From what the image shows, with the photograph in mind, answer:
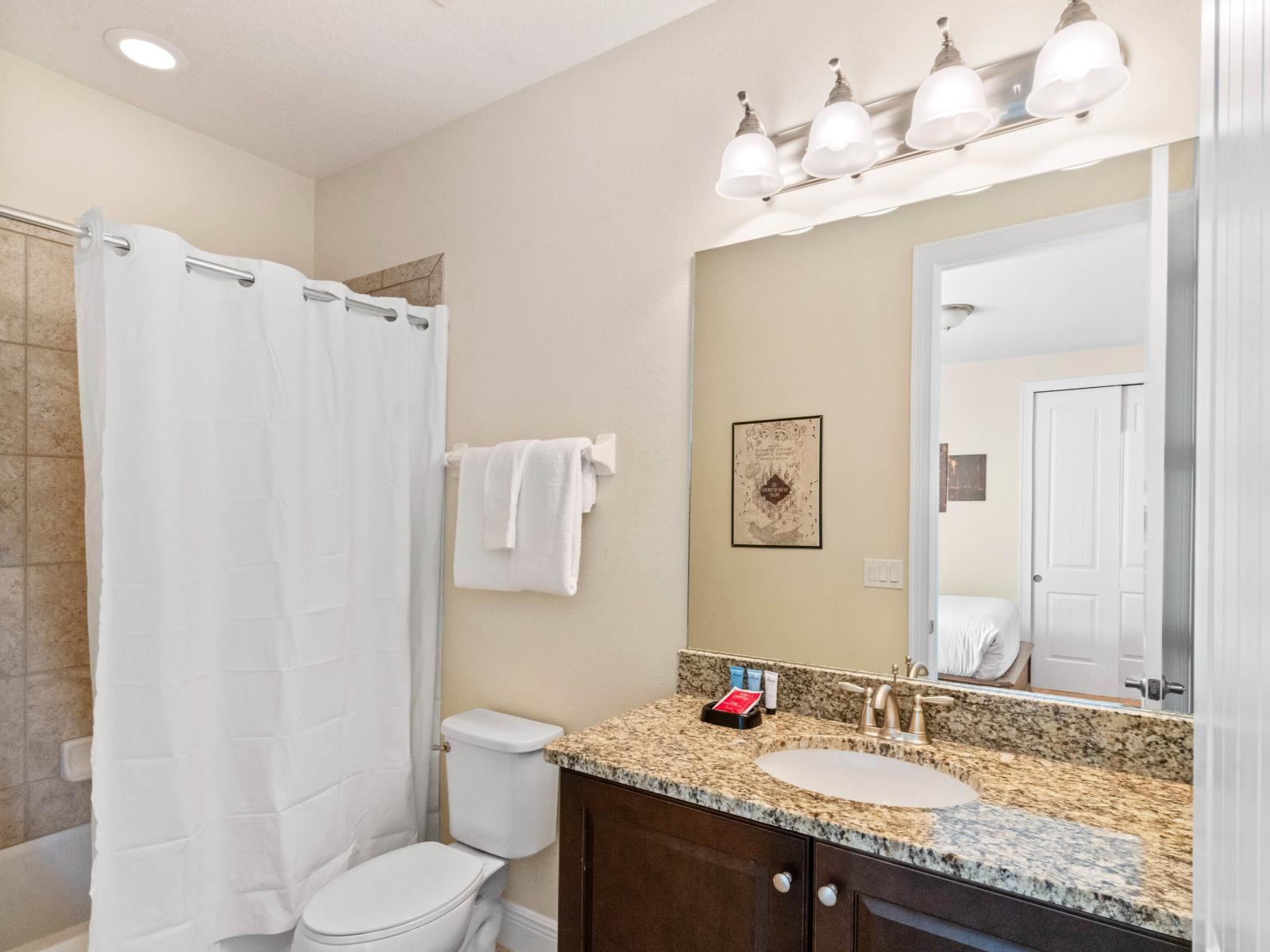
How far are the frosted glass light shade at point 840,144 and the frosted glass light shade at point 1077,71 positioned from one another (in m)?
0.30

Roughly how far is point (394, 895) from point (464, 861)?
0.20 metres

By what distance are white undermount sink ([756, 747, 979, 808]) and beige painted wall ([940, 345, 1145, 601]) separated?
36 cm

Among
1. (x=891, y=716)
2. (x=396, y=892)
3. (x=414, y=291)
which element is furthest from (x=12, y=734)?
(x=891, y=716)

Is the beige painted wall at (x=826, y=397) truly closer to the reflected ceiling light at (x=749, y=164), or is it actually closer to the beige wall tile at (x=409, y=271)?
the reflected ceiling light at (x=749, y=164)

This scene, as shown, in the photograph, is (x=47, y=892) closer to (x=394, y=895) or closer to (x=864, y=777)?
(x=394, y=895)

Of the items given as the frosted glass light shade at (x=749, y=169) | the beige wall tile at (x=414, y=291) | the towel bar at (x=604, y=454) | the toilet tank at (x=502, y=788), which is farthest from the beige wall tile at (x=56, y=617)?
the frosted glass light shade at (x=749, y=169)

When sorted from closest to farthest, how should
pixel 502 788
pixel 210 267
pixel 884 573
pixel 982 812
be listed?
pixel 982 812
pixel 884 573
pixel 210 267
pixel 502 788

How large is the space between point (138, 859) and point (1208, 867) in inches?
80.0

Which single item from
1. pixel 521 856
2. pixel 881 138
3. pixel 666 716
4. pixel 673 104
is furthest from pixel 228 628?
pixel 881 138

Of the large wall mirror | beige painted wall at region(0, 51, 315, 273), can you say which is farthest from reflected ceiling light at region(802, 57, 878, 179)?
beige painted wall at region(0, 51, 315, 273)

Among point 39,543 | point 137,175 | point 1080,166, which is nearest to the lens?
point 1080,166

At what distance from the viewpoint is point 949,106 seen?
53.7 inches

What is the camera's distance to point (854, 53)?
1605 millimetres

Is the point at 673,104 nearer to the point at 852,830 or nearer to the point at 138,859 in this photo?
the point at 852,830
